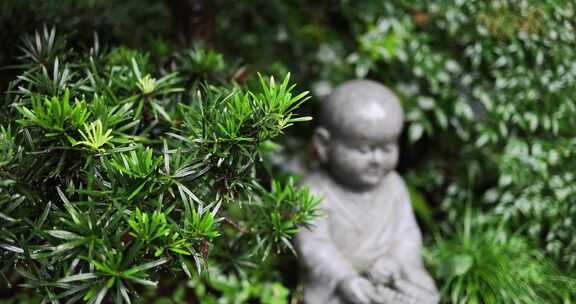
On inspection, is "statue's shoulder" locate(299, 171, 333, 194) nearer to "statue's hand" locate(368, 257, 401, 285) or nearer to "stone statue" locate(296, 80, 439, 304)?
"stone statue" locate(296, 80, 439, 304)

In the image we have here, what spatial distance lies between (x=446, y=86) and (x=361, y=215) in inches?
43.1

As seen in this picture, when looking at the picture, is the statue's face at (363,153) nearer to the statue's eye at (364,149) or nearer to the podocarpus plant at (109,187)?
the statue's eye at (364,149)

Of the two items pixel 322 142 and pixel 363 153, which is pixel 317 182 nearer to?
pixel 322 142

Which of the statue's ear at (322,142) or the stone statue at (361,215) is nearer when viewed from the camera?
the stone statue at (361,215)

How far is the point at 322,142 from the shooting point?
2.68 metres

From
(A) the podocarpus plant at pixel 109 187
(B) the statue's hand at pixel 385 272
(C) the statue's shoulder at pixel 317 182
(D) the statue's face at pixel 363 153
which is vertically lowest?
(B) the statue's hand at pixel 385 272

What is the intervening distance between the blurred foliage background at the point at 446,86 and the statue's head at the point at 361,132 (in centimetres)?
40

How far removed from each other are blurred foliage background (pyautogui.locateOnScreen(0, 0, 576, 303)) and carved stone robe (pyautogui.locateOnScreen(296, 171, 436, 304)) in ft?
0.91

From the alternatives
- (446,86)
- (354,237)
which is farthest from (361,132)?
(446,86)

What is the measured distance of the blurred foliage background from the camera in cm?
266

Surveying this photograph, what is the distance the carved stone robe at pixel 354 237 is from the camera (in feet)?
8.13

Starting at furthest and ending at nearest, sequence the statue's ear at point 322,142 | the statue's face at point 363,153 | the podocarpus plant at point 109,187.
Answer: the statue's ear at point 322,142, the statue's face at point 363,153, the podocarpus plant at point 109,187

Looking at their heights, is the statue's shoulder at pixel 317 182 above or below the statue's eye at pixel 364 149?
below

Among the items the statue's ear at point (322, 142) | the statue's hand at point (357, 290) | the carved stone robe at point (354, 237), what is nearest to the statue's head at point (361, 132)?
the statue's ear at point (322, 142)
